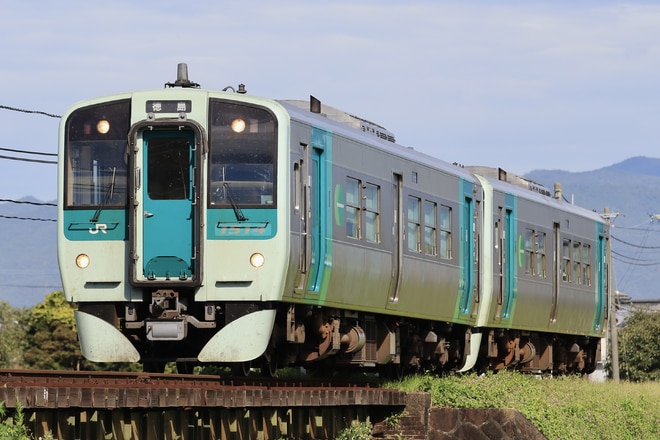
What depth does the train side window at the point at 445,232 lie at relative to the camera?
899 inches

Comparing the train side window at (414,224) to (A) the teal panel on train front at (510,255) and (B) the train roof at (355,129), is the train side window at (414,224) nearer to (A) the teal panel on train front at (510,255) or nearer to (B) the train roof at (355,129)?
(B) the train roof at (355,129)

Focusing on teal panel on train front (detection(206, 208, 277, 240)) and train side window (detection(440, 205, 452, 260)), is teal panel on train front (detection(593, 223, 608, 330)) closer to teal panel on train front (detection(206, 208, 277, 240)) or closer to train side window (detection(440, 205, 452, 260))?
→ train side window (detection(440, 205, 452, 260))

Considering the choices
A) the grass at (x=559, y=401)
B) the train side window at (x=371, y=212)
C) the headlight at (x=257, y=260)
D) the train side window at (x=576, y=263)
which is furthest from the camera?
the train side window at (x=576, y=263)

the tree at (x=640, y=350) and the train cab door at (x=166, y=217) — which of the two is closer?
the train cab door at (x=166, y=217)

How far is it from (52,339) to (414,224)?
4428 cm

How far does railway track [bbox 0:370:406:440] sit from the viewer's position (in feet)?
42.8

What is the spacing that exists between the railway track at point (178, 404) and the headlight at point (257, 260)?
1.27 meters

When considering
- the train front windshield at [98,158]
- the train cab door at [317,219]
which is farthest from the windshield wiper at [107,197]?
the train cab door at [317,219]

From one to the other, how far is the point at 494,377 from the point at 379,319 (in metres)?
2.23

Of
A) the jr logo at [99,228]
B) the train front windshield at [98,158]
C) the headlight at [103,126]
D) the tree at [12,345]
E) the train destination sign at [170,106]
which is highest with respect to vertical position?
the train destination sign at [170,106]

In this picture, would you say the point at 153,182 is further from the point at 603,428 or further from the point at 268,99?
the point at 603,428

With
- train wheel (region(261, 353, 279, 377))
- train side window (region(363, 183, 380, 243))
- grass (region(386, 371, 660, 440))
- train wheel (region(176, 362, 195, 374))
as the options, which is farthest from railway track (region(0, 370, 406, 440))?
train side window (region(363, 183, 380, 243))

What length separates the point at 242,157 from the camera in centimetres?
1709

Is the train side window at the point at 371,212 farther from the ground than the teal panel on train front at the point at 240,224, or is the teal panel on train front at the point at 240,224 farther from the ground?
the train side window at the point at 371,212
